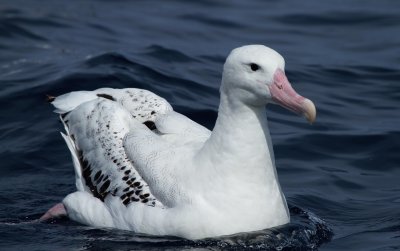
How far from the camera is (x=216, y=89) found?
48.1 feet

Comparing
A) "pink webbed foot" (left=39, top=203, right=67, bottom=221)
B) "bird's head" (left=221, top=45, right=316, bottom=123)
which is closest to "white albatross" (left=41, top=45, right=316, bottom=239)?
"bird's head" (left=221, top=45, right=316, bottom=123)

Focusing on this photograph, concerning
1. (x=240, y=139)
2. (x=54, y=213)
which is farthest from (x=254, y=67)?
(x=54, y=213)

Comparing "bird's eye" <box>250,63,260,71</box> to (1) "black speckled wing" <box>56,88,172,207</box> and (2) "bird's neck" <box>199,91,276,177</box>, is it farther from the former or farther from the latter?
(1) "black speckled wing" <box>56,88,172,207</box>

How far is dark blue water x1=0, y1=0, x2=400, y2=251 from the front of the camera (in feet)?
31.6

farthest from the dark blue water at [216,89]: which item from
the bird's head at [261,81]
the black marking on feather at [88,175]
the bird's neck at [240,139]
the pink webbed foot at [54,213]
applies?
the bird's head at [261,81]

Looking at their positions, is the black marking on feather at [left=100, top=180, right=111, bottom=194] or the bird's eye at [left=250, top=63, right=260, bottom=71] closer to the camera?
the bird's eye at [left=250, top=63, right=260, bottom=71]

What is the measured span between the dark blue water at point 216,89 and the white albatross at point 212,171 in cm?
16

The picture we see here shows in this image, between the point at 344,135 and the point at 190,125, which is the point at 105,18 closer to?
the point at 344,135

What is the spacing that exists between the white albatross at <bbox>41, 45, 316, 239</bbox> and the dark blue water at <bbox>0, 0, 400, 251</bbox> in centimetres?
16

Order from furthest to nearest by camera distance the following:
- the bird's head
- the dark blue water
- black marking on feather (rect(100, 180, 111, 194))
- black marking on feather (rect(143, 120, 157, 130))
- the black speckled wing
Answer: black marking on feather (rect(143, 120, 157, 130)) → the dark blue water → black marking on feather (rect(100, 180, 111, 194)) → the black speckled wing → the bird's head

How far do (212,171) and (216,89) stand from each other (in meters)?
6.10

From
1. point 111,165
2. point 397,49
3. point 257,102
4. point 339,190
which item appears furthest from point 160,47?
point 257,102

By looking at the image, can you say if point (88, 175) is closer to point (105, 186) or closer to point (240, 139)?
point (105, 186)

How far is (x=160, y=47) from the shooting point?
16.5m
